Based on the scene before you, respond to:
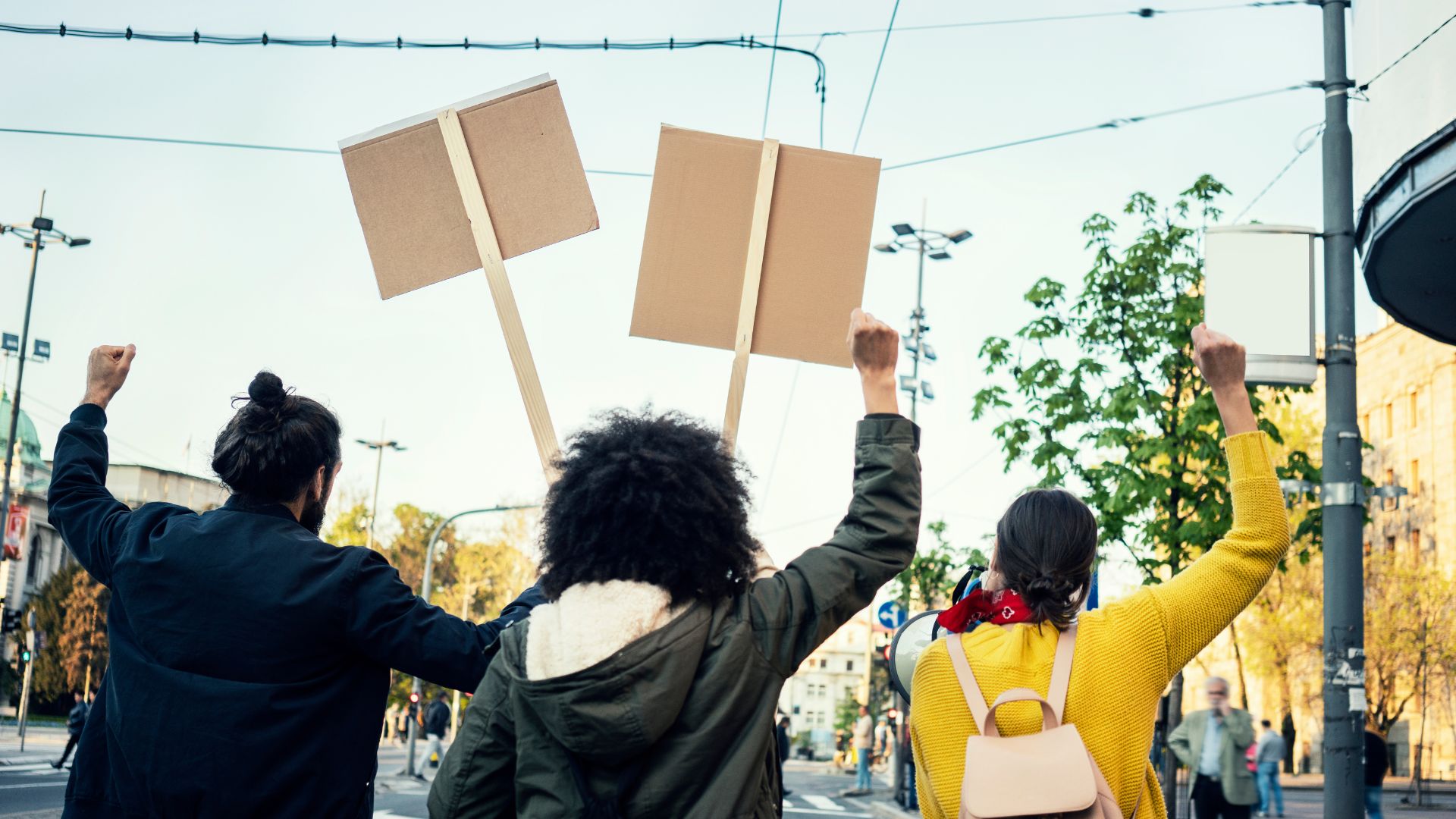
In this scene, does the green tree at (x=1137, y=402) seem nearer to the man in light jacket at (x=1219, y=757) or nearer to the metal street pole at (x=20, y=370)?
the man in light jacket at (x=1219, y=757)

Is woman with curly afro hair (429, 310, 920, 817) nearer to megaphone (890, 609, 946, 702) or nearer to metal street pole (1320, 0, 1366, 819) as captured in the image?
megaphone (890, 609, 946, 702)

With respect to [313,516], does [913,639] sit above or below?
below

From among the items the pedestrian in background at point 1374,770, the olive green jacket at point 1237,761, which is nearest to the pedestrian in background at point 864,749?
the pedestrian in background at point 1374,770

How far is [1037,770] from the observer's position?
241 centimetres

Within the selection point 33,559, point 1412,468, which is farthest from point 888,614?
point 33,559

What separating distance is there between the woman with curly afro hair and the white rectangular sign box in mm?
8348

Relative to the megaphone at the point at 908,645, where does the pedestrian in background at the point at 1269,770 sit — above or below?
below

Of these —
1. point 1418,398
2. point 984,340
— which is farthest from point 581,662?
point 1418,398

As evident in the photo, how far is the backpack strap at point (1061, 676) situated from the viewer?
248cm

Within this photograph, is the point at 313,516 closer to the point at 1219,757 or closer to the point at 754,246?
the point at 754,246

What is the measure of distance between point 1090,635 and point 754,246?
1155 mm

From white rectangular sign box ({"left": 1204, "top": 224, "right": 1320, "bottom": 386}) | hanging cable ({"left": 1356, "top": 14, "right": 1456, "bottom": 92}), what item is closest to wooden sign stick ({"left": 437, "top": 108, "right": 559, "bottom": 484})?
hanging cable ({"left": 1356, "top": 14, "right": 1456, "bottom": 92})

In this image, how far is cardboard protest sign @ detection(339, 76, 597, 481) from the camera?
329 centimetres

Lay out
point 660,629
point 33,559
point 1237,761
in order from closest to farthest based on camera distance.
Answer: point 660,629
point 1237,761
point 33,559
